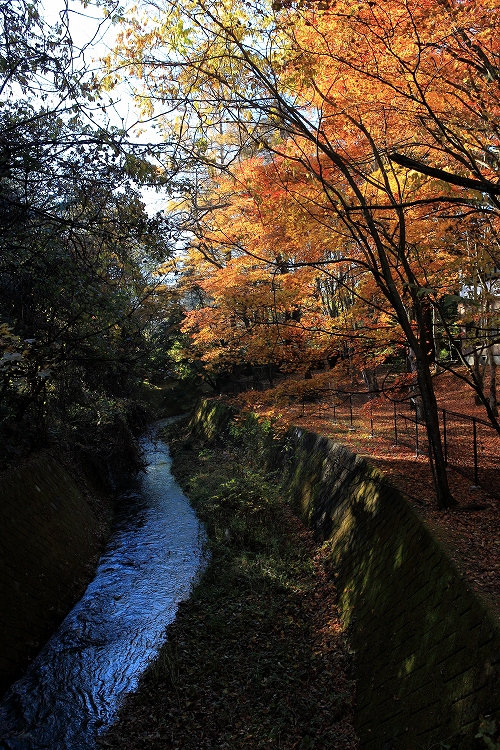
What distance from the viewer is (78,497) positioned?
51.1 ft

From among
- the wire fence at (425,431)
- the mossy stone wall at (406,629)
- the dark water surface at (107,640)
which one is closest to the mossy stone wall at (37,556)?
the dark water surface at (107,640)

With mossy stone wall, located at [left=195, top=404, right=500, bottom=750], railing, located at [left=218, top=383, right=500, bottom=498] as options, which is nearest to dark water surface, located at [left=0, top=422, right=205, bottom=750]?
mossy stone wall, located at [left=195, top=404, right=500, bottom=750]

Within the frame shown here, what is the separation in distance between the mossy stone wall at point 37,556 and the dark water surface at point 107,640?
332 mm

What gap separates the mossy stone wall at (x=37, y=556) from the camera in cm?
908

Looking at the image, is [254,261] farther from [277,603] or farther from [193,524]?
[277,603]

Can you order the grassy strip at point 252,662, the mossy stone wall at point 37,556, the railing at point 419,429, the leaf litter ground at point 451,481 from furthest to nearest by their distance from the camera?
the railing at point 419,429
the mossy stone wall at point 37,556
the grassy strip at point 252,662
the leaf litter ground at point 451,481

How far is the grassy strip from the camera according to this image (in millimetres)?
7047

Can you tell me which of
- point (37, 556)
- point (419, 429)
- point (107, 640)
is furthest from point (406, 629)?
point (419, 429)

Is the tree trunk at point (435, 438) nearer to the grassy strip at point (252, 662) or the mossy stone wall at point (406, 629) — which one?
the mossy stone wall at point (406, 629)

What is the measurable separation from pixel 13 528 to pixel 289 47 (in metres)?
10.1

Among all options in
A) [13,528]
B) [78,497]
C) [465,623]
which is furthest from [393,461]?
[78,497]

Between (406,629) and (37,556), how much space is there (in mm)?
7801

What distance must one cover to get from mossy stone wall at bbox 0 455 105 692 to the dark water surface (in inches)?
13.1

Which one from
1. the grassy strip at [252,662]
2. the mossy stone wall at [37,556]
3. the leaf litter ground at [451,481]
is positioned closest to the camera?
the leaf litter ground at [451,481]
